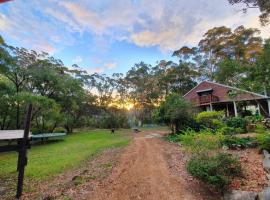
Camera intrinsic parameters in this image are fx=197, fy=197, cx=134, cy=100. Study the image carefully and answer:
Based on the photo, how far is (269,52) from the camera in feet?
24.5

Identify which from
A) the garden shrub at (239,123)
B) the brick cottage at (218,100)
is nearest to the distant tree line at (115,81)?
the brick cottage at (218,100)

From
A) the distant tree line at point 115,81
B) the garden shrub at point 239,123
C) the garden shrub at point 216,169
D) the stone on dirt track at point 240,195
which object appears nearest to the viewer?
the stone on dirt track at point 240,195

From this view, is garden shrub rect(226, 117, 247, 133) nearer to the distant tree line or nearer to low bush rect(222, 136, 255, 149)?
the distant tree line

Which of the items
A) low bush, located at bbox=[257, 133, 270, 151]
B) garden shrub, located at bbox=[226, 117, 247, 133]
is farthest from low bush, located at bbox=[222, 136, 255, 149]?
garden shrub, located at bbox=[226, 117, 247, 133]

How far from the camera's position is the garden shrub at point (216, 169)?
14.8ft

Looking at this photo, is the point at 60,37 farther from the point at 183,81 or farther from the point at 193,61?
the point at 193,61

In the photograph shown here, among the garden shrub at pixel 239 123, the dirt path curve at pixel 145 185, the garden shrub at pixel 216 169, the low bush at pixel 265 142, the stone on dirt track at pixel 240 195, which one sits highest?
the garden shrub at pixel 239 123

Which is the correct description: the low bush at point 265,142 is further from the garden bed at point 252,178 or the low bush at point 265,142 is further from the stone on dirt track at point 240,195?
the stone on dirt track at point 240,195

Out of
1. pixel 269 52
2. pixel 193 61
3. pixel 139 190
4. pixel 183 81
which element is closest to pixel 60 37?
pixel 139 190

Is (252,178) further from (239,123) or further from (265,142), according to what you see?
(239,123)

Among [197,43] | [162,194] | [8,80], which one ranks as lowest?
[162,194]

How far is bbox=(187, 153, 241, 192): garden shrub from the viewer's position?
14.8 feet

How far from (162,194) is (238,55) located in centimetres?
2890

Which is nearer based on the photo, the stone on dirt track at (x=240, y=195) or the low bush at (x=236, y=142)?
the stone on dirt track at (x=240, y=195)
